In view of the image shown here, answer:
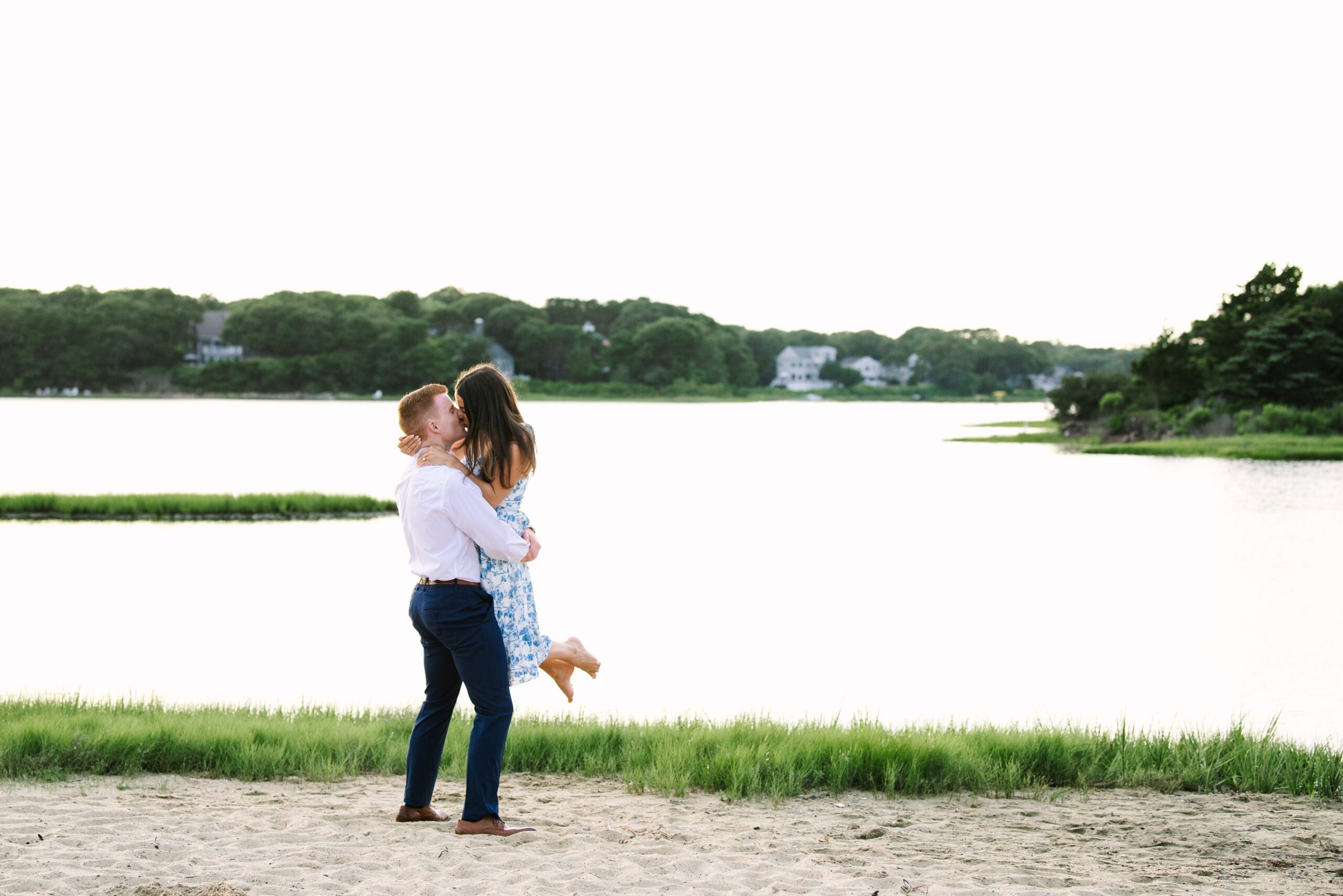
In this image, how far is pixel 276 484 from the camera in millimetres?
31250

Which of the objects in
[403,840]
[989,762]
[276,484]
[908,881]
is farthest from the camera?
[276,484]

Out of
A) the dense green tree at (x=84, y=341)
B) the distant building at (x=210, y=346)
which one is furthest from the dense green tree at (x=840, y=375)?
the dense green tree at (x=84, y=341)

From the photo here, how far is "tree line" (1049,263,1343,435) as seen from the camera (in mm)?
51594

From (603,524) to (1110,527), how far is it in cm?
1121

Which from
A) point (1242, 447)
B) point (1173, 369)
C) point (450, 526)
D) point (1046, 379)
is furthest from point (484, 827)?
point (1046, 379)

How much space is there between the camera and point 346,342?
13275 centimetres

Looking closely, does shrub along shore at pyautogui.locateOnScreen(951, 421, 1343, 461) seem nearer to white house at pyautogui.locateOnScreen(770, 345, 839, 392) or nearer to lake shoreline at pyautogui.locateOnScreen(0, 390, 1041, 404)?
lake shoreline at pyautogui.locateOnScreen(0, 390, 1041, 404)

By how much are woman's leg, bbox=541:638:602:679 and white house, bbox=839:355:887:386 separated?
176568 mm

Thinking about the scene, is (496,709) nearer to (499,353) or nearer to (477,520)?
(477,520)

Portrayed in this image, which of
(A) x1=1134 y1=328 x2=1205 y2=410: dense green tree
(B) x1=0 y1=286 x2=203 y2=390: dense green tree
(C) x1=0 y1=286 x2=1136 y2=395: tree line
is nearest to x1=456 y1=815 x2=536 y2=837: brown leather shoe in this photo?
(A) x1=1134 y1=328 x2=1205 y2=410: dense green tree

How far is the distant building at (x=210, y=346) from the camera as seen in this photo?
138 m

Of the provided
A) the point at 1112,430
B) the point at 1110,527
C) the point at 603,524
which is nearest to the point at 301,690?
the point at 603,524

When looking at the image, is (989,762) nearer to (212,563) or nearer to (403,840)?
(403,840)

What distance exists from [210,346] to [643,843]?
146614 mm
